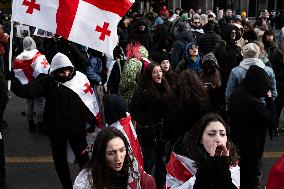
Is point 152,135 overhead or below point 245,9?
below

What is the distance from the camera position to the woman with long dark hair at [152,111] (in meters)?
5.91

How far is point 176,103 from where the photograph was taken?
Answer: 19.1 ft

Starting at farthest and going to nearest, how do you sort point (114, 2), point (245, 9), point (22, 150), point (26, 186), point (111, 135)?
point (245, 9) → point (22, 150) → point (26, 186) → point (114, 2) → point (111, 135)

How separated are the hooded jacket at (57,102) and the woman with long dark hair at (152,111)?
0.63m

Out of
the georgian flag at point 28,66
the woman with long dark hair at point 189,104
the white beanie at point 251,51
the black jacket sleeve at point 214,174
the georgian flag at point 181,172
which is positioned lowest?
the georgian flag at point 181,172

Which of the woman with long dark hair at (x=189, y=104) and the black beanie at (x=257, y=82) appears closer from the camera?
the black beanie at (x=257, y=82)

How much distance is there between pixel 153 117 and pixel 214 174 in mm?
2959

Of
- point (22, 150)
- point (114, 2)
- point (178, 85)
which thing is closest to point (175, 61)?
point (22, 150)

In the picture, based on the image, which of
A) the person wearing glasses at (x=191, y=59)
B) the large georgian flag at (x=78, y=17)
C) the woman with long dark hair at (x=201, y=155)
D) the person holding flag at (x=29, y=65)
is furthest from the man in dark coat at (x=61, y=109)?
the person wearing glasses at (x=191, y=59)

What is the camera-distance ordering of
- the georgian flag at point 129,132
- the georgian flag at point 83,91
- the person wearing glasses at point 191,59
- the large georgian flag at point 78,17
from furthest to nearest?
the person wearing glasses at point 191,59
the georgian flag at point 83,91
the large georgian flag at point 78,17
the georgian flag at point 129,132

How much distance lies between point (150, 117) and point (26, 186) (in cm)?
168

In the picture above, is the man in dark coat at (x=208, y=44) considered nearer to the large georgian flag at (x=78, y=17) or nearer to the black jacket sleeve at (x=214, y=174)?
the large georgian flag at (x=78, y=17)

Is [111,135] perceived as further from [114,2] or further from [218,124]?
[114,2]

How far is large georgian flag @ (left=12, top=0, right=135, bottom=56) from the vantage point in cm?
521
